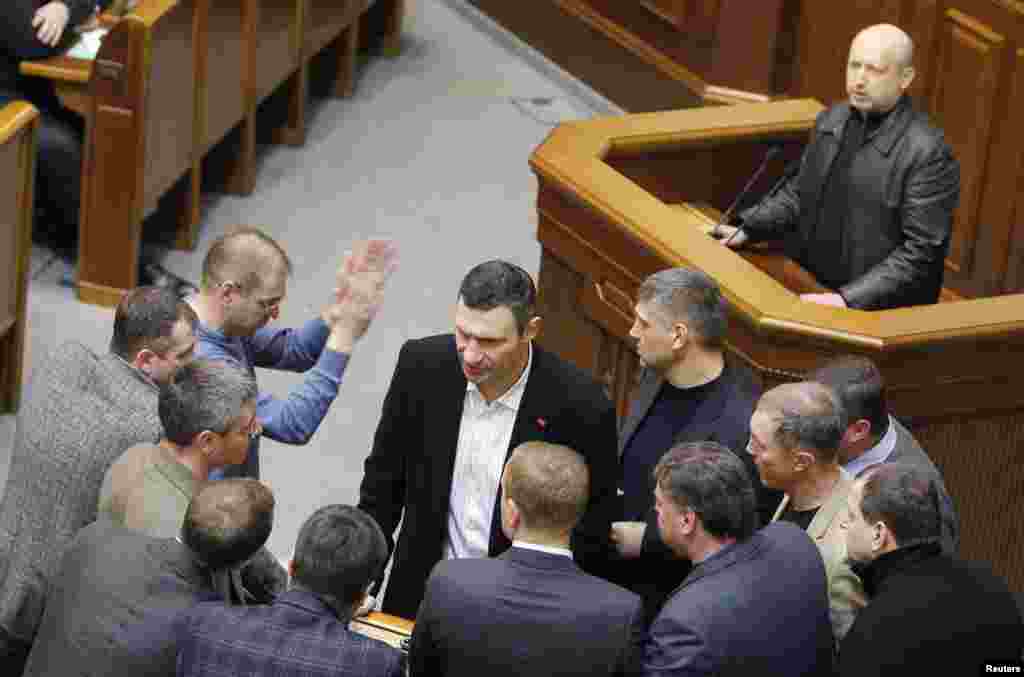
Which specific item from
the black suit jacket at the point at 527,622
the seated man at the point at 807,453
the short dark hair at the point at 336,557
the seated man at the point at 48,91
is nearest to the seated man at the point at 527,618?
the black suit jacket at the point at 527,622

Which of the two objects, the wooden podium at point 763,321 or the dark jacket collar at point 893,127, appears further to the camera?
the dark jacket collar at point 893,127

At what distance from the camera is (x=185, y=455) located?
11.7 ft

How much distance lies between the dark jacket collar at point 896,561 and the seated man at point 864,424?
47 cm

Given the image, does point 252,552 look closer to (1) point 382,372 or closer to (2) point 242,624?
(2) point 242,624

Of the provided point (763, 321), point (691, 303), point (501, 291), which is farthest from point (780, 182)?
point (501, 291)

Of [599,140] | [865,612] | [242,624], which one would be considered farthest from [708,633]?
[599,140]

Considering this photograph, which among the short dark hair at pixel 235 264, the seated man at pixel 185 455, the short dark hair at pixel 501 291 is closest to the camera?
the seated man at pixel 185 455

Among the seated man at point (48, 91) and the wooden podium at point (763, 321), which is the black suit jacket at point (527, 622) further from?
the seated man at point (48, 91)

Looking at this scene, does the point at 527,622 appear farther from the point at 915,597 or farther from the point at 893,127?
the point at 893,127

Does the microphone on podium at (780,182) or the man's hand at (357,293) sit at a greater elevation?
the microphone on podium at (780,182)

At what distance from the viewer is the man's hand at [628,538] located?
3.83 m

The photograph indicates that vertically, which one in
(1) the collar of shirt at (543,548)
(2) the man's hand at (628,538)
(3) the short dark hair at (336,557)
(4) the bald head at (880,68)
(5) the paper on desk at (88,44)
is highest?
(4) the bald head at (880,68)

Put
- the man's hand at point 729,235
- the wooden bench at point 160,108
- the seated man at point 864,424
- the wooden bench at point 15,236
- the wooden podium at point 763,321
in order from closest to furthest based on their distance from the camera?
the seated man at point 864,424
the wooden podium at point 763,321
the man's hand at point 729,235
the wooden bench at point 15,236
the wooden bench at point 160,108

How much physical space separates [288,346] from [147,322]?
0.61 m
